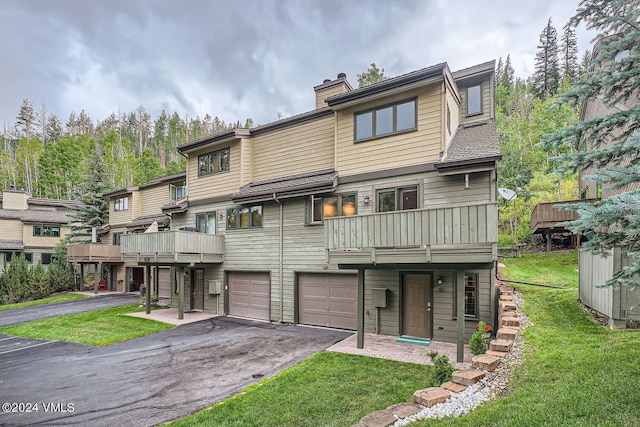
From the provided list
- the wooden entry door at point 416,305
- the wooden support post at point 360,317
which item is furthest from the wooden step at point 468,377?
Result: the wooden entry door at point 416,305

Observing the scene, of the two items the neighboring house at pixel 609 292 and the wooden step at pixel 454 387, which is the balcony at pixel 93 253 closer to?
the wooden step at pixel 454 387

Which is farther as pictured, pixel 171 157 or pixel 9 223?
pixel 171 157

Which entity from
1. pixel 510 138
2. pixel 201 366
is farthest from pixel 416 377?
pixel 510 138

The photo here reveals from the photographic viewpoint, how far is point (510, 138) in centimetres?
2981

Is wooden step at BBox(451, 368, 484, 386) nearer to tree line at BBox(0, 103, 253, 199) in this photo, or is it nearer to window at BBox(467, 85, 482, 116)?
window at BBox(467, 85, 482, 116)

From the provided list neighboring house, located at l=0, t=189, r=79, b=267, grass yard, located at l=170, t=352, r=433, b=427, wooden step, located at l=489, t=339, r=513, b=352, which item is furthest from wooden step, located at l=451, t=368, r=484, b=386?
neighboring house, located at l=0, t=189, r=79, b=267

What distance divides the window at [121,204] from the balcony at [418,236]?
22.7 metres

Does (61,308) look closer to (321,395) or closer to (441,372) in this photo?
(321,395)

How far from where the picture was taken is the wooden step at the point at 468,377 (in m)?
5.06

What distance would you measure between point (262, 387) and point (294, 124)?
1041cm

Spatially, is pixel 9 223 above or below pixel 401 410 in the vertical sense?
above

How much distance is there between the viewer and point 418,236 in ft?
26.7

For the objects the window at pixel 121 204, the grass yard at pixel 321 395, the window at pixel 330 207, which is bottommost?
the grass yard at pixel 321 395

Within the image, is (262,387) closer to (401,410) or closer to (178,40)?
(401,410)
